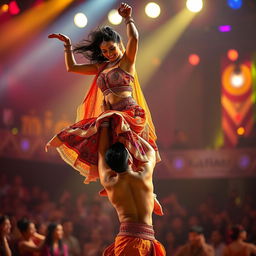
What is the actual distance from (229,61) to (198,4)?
3.71m

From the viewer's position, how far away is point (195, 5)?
11414 millimetres

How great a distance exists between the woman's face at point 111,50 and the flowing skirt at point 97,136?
362 millimetres

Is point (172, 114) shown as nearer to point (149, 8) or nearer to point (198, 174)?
point (198, 174)

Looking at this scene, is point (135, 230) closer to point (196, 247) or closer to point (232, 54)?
point (196, 247)

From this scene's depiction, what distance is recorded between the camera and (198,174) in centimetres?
1365

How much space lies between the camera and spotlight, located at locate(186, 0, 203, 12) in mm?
11359

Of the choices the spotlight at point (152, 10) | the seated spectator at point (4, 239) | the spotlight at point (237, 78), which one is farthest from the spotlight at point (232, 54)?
the seated spectator at point (4, 239)

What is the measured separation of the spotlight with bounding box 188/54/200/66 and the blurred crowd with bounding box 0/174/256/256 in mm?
3391

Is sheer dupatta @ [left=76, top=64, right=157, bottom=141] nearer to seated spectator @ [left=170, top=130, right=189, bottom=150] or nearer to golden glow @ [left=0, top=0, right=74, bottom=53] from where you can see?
golden glow @ [left=0, top=0, right=74, bottom=53]

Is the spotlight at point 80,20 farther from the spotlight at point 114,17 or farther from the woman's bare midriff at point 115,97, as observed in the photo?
the woman's bare midriff at point 115,97

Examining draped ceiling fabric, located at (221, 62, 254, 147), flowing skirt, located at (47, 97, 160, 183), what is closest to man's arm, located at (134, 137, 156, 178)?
flowing skirt, located at (47, 97, 160, 183)

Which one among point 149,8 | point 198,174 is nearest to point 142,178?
point 149,8

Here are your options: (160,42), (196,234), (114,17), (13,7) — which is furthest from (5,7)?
(196,234)

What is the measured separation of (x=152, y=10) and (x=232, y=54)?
3699 millimetres
